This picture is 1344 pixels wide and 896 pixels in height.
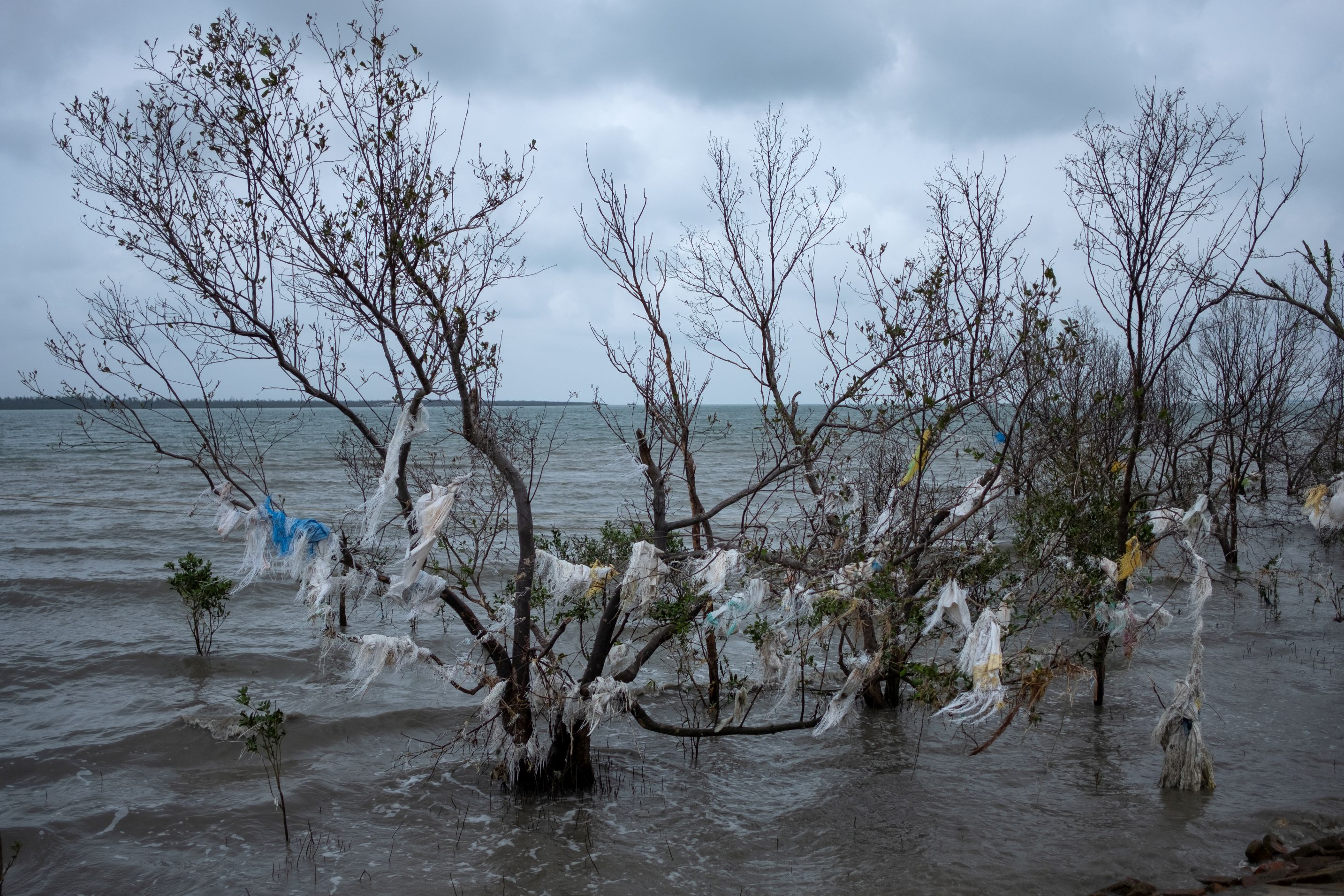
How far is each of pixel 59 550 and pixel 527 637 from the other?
1568 cm

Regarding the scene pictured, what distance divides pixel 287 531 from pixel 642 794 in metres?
3.37

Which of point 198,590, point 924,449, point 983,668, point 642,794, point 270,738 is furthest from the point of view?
point 198,590

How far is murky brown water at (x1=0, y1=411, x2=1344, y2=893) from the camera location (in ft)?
18.8

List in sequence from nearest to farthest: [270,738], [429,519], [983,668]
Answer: [983,668] < [429,519] < [270,738]

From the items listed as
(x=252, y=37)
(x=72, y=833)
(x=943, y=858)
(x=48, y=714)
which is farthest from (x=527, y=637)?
(x=48, y=714)

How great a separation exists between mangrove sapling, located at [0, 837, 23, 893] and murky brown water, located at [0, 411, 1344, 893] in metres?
0.09

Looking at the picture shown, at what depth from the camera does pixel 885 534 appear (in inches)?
270

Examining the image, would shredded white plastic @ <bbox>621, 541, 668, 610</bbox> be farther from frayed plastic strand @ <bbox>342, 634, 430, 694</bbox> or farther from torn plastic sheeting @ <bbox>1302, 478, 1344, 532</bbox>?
torn plastic sheeting @ <bbox>1302, 478, 1344, 532</bbox>

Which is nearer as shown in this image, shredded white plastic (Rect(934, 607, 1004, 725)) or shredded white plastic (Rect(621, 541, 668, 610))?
shredded white plastic (Rect(934, 607, 1004, 725))

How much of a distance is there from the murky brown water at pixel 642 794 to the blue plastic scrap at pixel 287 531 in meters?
2.16

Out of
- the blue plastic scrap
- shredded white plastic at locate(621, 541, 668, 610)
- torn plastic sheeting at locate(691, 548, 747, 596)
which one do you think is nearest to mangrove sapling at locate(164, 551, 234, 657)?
the blue plastic scrap

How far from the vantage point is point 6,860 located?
6.09 metres

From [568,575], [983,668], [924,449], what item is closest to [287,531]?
[568,575]

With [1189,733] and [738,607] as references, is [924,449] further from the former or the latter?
[1189,733]
